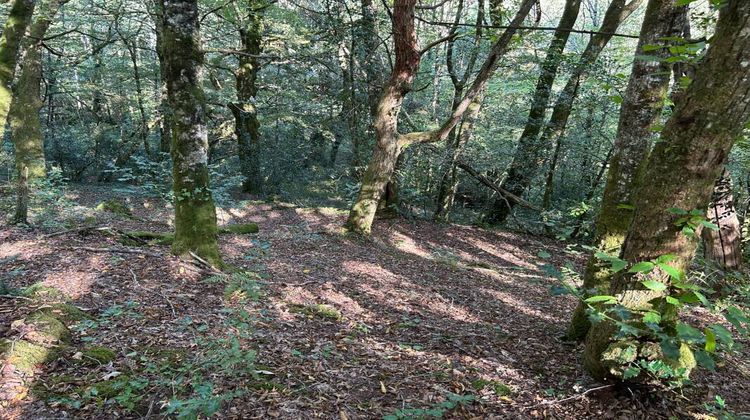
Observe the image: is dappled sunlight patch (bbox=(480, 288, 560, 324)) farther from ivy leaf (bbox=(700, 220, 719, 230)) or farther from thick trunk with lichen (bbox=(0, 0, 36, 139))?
thick trunk with lichen (bbox=(0, 0, 36, 139))

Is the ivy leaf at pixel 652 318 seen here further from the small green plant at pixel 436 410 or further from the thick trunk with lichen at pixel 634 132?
the thick trunk with lichen at pixel 634 132

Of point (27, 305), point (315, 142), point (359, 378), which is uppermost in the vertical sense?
point (315, 142)

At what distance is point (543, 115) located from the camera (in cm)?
1223

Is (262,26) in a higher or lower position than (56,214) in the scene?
higher

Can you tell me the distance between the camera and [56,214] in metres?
9.34

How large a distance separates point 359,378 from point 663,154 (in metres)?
2.78

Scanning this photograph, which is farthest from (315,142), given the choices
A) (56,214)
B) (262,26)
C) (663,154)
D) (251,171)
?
(663,154)

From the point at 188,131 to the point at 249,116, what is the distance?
10432mm

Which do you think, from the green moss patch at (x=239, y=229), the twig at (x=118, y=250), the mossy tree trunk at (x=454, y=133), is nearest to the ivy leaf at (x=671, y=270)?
the twig at (x=118, y=250)

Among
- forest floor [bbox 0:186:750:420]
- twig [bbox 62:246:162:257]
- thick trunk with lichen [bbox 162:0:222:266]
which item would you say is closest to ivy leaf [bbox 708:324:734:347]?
forest floor [bbox 0:186:750:420]

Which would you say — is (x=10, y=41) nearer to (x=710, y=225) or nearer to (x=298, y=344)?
(x=298, y=344)

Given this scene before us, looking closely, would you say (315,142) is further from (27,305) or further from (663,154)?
(663,154)

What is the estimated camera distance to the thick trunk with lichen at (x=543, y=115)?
35.2 ft

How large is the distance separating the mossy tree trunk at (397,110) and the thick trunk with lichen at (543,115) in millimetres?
2908
